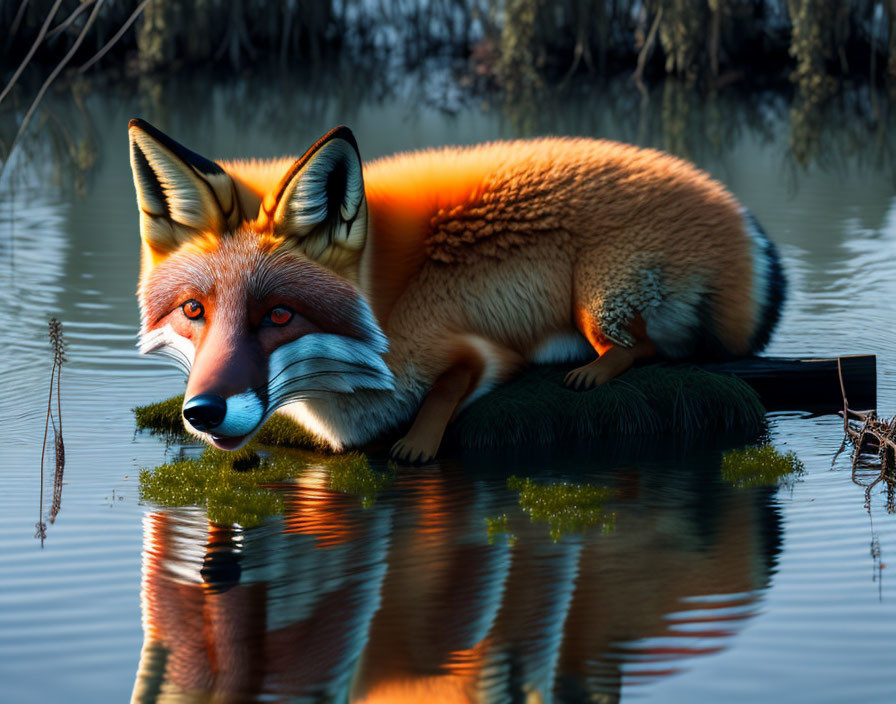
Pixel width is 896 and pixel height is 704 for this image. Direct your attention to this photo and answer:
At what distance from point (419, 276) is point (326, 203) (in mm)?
827

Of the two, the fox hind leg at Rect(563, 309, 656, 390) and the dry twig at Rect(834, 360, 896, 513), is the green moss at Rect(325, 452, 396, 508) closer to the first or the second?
the fox hind leg at Rect(563, 309, 656, 390)

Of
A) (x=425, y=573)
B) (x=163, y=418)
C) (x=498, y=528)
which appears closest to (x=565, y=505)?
(x=498, y=528)

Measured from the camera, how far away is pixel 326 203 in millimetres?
5141

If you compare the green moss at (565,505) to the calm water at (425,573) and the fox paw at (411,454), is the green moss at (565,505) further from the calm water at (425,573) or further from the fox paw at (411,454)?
the fox paw at (411,454)

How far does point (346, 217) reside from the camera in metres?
5.20

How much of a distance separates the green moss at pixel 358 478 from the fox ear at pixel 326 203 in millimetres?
873

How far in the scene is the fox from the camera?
5016 mm

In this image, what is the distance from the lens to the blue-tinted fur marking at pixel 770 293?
6391 mm

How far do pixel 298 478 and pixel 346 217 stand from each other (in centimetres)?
114

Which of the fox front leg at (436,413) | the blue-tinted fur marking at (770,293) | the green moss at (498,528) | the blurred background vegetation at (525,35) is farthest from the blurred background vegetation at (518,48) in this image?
the green moss at (498,528)

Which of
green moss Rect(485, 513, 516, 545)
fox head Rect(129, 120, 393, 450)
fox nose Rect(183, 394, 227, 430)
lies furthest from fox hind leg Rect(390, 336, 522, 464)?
fox nose Rect(183, 394, 227, 430)

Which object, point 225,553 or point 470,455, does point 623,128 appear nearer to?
point 470,455

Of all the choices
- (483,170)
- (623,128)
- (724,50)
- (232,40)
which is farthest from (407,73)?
(483,170)

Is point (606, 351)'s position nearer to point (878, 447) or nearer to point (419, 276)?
point (419, 276)
